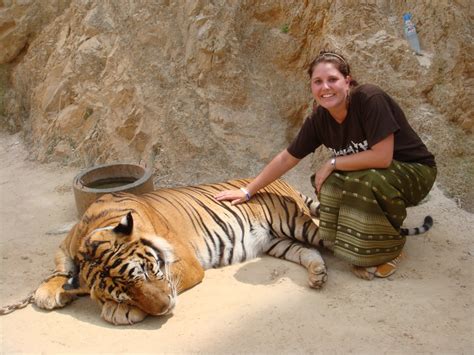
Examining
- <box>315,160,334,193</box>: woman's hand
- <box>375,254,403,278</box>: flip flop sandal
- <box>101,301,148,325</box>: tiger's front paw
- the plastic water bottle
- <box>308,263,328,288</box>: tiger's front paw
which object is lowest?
<box>101,301,148,325</box>: tiger's front paw

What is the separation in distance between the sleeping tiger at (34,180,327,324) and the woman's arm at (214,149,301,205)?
2.2 inches

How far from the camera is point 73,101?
591 centimetres

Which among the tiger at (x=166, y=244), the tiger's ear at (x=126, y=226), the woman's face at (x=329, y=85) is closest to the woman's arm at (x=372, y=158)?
the woman's face at (x=329, y=85)

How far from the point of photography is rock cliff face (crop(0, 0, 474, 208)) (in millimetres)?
4504

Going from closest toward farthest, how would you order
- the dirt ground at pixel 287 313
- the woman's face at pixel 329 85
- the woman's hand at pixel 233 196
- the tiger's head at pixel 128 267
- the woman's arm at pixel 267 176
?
the dirt ground at pixel 287 313 < the tiger's head at pixel 128 267 < the woman's face at pixel 329 85 < the woman's arm at pixel 267 176 < the woman's hand at pixel 233 196

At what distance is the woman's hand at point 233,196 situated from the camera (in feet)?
12.2

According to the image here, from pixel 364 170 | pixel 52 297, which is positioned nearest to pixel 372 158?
pixel 364 170

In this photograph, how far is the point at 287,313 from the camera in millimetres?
2867

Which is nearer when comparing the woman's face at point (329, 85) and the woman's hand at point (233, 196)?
the woman's face at point (329, 85)

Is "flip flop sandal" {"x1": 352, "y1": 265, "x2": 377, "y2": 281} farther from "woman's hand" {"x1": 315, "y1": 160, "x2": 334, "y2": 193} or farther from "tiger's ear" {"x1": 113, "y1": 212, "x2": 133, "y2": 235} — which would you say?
"tiger's ear" {"x1": 113, "y1": 212, "x2": 133, "y2": 235}

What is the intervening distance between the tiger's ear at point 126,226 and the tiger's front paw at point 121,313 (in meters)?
0.39

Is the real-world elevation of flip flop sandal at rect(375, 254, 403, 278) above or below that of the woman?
below

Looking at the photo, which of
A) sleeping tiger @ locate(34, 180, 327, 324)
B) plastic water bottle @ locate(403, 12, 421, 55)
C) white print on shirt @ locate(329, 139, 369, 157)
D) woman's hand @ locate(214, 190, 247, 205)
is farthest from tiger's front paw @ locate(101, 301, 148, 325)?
plastic water bottle @ locate(403, 12, 421, 55)

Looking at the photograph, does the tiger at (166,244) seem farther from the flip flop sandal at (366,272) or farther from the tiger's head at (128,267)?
the flip flop sandal at (366,272)
